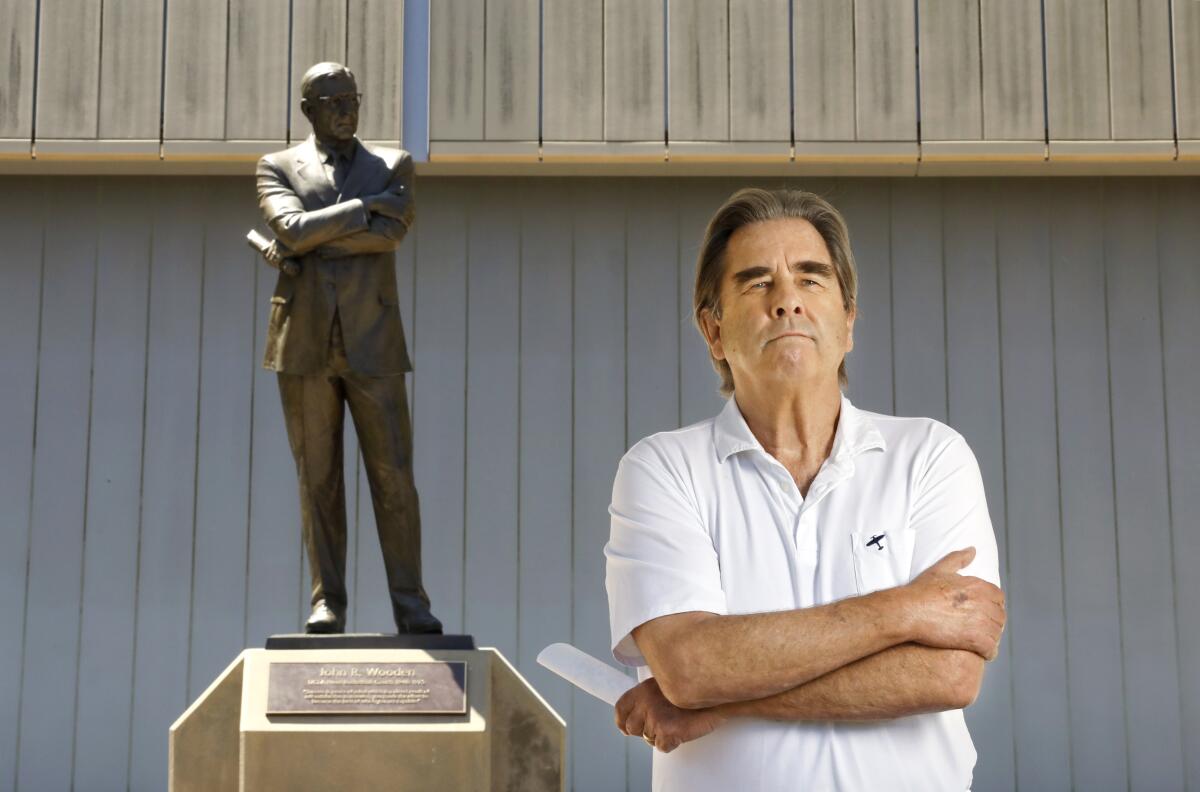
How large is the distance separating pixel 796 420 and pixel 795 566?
1.01 ft

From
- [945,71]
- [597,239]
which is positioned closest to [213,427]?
[597,239]

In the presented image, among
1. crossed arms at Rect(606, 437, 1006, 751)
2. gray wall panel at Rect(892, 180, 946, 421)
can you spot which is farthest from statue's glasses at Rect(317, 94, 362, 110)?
gray wall panel at Rect(892, 180, 946, 421)

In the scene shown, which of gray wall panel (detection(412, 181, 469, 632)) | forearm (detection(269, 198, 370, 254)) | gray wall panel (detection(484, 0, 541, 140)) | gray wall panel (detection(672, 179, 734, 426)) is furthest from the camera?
gray wall panel (detection(672, 179, 734, 426))

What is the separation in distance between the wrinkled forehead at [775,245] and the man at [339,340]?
3549 mm

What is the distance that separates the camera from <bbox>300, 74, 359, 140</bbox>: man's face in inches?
235

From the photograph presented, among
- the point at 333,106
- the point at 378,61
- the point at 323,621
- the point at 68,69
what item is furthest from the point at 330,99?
the point at 68,69

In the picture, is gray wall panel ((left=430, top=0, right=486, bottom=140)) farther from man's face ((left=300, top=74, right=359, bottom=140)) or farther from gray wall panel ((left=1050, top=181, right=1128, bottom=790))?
gray wall panel ((left=1050, top=181, right=1128, bottom=790))

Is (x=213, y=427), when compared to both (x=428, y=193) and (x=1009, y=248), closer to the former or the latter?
(x=428, y=193)

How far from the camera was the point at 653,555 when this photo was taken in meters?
2.26

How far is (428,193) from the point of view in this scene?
9227 millimetres

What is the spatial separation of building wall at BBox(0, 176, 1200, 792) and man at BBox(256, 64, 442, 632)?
9.47 feet

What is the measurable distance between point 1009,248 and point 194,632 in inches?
229

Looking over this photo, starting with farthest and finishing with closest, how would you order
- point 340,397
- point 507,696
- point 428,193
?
point 428,193
point 340,397
point 507,696

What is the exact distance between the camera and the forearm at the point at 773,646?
2.09 metres
